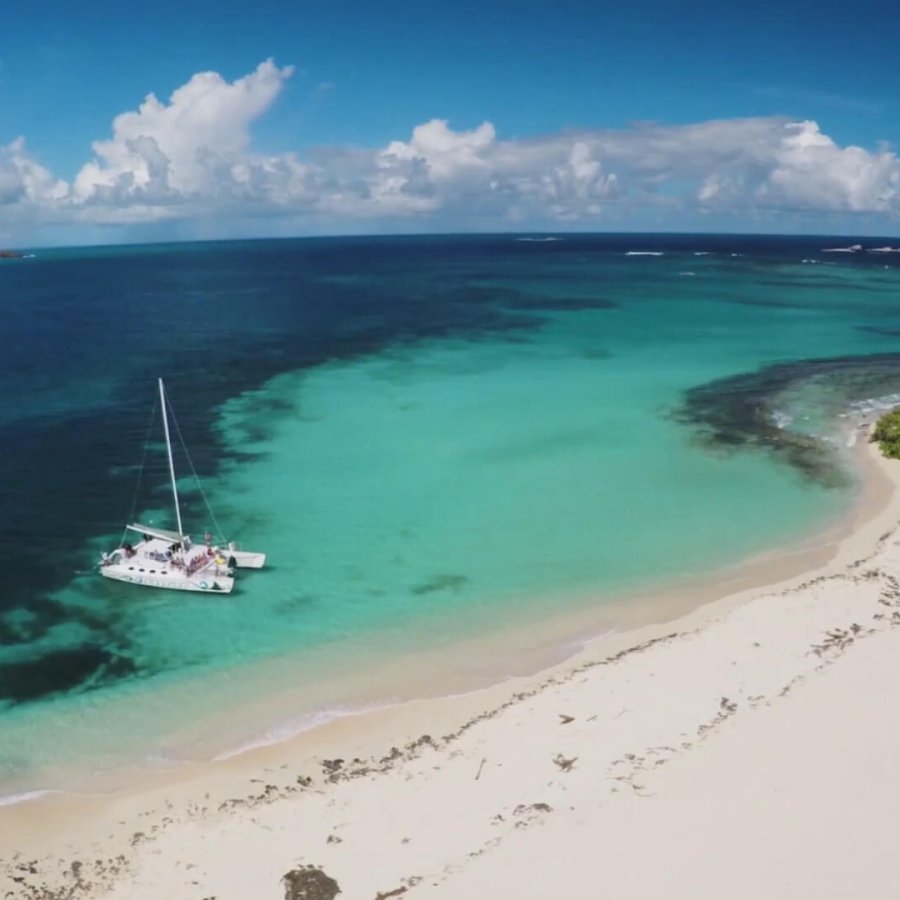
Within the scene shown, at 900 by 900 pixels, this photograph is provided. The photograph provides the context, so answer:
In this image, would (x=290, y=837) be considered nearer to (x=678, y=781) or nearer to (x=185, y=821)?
(x=185, y=821)

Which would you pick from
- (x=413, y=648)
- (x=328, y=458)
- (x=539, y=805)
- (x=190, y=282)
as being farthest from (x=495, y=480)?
(x=190, y=282)

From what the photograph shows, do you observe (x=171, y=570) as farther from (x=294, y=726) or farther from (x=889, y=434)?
(x=889, y=434)

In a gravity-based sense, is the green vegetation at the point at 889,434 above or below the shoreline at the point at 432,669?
above

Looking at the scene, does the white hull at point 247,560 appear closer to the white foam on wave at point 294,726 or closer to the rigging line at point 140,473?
the rigging line at point 140,473

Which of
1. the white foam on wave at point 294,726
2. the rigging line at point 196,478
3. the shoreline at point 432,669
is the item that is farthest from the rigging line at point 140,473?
the white foam on wave at point 294,726

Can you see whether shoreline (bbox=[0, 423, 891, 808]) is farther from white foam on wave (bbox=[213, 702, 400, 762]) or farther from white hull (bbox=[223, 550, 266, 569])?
white hull (bbox=[223, 550, 266, 569])

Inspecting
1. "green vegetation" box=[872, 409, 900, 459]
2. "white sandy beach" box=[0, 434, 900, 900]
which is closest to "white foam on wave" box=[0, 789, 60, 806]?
"white sandy beach" box=[0, 434, 900, 900]

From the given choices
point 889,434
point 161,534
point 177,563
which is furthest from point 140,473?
point 889,434
